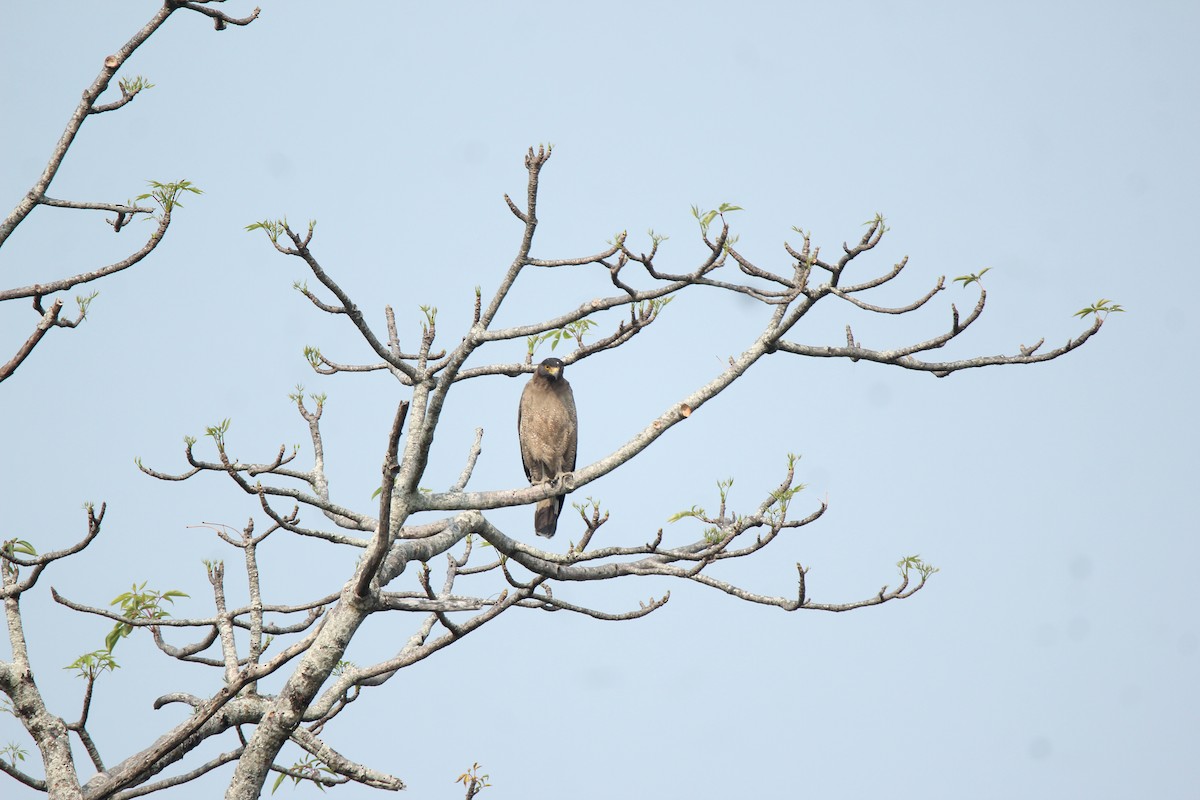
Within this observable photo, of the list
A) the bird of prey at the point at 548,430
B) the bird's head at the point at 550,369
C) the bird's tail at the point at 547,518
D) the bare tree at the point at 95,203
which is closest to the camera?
the bare tree at the point at 95,203

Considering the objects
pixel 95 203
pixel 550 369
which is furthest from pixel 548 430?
pixel 95 203

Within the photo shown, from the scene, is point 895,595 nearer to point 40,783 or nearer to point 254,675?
point 254,675

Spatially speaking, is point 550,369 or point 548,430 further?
point 548,430

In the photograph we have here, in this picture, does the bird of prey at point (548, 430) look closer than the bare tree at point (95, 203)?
No

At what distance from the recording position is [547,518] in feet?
32.2

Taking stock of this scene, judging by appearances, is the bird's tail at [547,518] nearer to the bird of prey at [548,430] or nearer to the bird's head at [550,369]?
the bird of prey at [548,430]

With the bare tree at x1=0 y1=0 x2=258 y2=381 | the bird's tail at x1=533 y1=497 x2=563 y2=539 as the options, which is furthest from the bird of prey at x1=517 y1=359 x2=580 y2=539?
the bare tree at x1=0 y1=0 x2=258 y2=381

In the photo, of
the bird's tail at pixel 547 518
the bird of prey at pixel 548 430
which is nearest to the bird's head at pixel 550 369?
the bird of prey at pixel 548 430

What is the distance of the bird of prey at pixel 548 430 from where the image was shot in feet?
31.4

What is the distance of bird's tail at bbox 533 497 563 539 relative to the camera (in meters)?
9.80

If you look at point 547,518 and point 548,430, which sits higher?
point 548,430

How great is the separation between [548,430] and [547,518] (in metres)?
0.81

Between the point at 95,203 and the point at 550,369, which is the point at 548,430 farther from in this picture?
the point at 95,203

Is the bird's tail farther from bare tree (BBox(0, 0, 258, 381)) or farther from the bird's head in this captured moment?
Answer: bare tree (BBox(0, 0, 258, 381))
